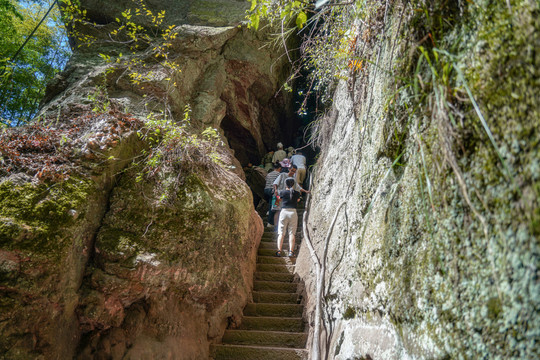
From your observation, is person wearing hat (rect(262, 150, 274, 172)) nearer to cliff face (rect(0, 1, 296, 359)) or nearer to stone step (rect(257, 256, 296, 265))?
stone step (rect(257, 256, 296, 265))

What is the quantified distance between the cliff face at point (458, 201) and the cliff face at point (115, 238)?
84.1 inches

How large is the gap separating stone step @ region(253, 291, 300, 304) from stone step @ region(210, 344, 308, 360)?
3.25ft

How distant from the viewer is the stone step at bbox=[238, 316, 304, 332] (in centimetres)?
441

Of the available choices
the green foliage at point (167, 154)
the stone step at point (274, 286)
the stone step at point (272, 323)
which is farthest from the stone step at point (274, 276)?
the green foliage at point (167, 154)

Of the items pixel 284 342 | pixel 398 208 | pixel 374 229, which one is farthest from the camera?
pixel 284 342

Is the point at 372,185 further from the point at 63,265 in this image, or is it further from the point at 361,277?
the point at 63,265

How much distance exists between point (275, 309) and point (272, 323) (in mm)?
265

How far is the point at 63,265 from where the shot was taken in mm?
2996

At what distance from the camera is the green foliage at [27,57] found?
625cm

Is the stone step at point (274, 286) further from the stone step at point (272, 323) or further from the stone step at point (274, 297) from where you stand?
the stone step at point (272, 323)

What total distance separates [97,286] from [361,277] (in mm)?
2693

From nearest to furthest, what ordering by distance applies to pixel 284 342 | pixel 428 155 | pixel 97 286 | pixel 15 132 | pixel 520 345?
1. pixel 520 345
2. pixel 428 155
3. pixel 97 286
4. pixel 15 132
5. pixel 284 342

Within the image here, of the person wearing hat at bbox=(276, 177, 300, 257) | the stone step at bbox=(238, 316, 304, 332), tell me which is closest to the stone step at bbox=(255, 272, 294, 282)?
the person wearing hat at bbox=(276, 177, 300, 257)

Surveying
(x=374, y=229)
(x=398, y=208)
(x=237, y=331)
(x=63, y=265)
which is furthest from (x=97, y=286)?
(x=398, y=208)
